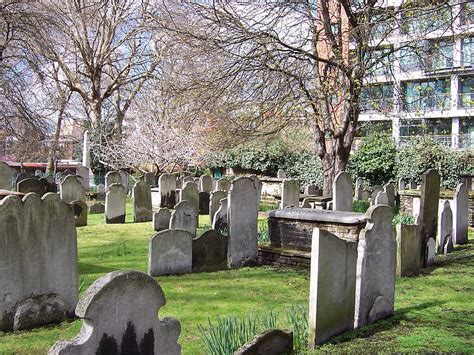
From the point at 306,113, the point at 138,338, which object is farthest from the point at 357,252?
the point at 306,113

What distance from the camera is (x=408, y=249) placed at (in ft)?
28.7

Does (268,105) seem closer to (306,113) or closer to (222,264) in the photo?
(306,113)

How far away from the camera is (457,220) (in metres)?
12.1

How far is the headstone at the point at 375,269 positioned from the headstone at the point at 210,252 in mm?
3498

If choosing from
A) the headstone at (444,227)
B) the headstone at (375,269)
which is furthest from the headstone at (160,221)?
the headstone at (375,269)

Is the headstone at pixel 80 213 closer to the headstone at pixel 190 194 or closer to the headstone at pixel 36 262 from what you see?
the headstone at pixel 190 194

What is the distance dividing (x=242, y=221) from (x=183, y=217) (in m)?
2.24

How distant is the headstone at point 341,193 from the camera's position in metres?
12.3

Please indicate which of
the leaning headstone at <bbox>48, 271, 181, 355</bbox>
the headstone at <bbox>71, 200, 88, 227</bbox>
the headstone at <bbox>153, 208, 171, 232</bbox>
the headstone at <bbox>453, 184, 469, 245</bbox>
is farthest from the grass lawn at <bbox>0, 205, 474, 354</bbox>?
the headstone at <bbox>71, 200, 88, 227</bbox>

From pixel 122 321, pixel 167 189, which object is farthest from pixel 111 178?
pixel 122 321

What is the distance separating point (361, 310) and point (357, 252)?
2.23 ft

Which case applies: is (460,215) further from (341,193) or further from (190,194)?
(190,194)

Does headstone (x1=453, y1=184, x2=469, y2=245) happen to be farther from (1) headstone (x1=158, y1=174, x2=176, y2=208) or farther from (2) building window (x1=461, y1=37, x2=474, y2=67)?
(1) headstone (x1=158, y1=174, x2=176, y2=208)

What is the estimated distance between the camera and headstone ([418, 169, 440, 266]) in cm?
954
